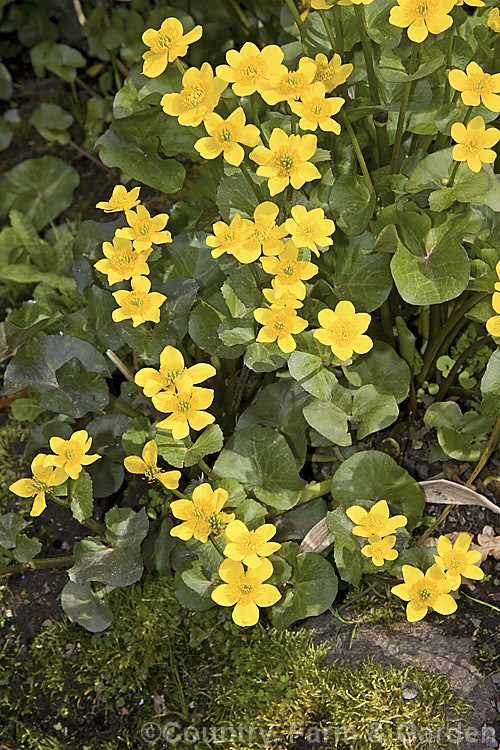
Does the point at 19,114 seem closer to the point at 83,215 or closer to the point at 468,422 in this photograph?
the point at 83,215

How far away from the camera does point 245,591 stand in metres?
1.57

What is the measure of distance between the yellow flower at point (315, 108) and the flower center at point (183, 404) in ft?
2.01

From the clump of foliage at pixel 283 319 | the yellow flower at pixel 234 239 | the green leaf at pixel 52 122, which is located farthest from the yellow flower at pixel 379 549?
the green leaf at pixel 52 122

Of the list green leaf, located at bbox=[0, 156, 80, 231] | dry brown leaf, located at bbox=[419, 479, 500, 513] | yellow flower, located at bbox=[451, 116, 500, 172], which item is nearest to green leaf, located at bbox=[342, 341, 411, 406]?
dry brown leaf, located at bbox=[419, 479, 500, 513]

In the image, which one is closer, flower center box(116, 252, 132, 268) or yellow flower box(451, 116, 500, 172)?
yellow flower box(451, 116, 500, 172)

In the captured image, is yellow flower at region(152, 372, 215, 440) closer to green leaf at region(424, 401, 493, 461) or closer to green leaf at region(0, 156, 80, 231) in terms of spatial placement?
green leaf at region(424, 401, 493, 461)

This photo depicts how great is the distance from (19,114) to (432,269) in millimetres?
2298

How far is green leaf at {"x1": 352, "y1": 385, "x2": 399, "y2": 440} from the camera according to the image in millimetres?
1878

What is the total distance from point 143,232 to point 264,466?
65 cm

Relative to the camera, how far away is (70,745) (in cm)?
194

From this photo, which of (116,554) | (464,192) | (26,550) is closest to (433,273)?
(464,192)

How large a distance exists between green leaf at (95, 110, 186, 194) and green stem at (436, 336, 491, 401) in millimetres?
899

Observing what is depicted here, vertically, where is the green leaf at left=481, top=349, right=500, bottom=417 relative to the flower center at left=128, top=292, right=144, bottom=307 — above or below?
below

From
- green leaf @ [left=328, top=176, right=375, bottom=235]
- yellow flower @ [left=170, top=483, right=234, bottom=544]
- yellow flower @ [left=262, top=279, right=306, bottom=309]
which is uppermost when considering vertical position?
green leaf @ [left=328, top=176, right=375, bottom=235]
